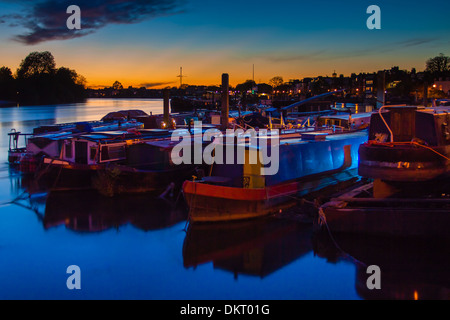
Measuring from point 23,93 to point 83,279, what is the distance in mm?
151241

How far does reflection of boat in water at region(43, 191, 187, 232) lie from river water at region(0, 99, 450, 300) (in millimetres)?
72

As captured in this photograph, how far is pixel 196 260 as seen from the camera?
12.1m

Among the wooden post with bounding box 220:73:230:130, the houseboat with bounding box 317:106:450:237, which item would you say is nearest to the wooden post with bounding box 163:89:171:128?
the wooden post with bounding box 220:73:230:130

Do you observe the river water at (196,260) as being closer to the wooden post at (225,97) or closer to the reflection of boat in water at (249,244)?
the reflection of boat in water at (249,244)

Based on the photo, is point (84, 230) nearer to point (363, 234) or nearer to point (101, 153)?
point (101, 153)

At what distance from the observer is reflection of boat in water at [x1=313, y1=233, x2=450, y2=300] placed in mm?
9812

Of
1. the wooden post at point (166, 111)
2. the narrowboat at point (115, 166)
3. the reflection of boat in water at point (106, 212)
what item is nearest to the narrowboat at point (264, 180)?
the reflection of boat in water at point (106, 212)

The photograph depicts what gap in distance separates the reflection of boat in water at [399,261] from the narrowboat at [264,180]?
244cm

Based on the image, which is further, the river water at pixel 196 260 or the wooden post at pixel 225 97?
the wooden post at pixel 225 97

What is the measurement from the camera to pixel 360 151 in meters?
12.7

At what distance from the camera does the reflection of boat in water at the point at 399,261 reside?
9812 mm

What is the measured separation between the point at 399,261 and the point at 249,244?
4.14 metres

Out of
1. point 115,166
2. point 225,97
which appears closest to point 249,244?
point 115,166

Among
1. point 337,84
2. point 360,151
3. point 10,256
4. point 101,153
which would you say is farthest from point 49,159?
point 337,84
